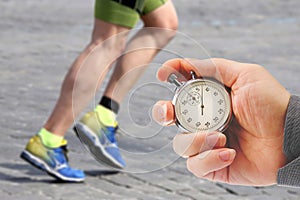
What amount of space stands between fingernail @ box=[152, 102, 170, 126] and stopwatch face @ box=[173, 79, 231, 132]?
4cm

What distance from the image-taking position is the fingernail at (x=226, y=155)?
1953 mm

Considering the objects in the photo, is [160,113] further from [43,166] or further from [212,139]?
[43,166]

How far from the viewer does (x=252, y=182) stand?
2.33 meters

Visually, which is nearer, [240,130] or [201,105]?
[201,105]

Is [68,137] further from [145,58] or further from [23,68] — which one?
[145,58]

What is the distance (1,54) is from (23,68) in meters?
0.57

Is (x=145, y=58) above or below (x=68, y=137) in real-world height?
above

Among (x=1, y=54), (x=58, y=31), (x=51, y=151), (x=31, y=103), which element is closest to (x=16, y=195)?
(x=51, y=151)

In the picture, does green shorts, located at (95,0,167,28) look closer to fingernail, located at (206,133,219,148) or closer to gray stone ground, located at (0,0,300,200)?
gray stone ground, located at (0,0,300,200)

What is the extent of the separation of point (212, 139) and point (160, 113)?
4.6 inches

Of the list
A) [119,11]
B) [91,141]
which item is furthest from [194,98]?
[119,11]

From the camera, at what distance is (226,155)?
6.43 ft

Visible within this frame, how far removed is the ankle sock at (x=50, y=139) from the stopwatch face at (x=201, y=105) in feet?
10.3

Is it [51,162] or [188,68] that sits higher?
[188,68]
